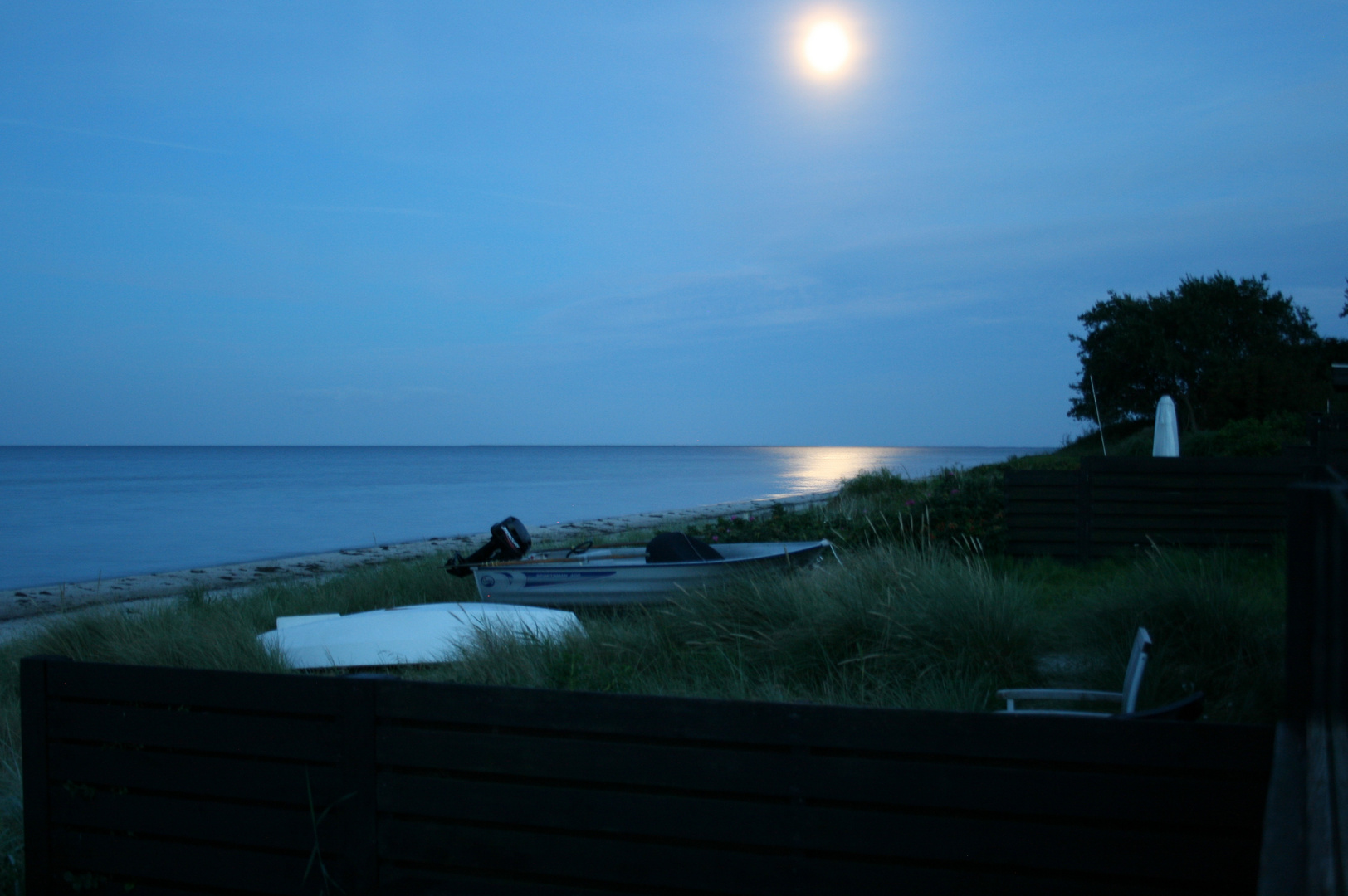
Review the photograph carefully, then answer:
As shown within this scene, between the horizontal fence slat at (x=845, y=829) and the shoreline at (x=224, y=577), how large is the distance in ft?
37.0

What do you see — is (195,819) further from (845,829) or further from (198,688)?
(845,829)

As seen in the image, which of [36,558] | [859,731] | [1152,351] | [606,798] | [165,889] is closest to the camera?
[859,731]

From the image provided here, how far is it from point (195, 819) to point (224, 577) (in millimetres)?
16374

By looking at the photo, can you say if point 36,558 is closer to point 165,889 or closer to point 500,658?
point 500,658

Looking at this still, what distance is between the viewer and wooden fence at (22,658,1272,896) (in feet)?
7.45

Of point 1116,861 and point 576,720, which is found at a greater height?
point 576,720

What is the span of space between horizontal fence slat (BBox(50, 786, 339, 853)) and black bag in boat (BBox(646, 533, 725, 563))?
589 centimetres

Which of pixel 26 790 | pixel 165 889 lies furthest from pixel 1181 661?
pixel 26 790

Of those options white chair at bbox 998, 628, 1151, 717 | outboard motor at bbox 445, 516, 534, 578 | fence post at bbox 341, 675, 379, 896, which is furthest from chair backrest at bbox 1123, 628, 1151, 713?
outboard motor at bbox 445, 516, 534, 578

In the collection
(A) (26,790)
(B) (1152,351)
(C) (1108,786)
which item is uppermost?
(B) (1152,351)

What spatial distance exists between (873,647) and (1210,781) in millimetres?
2892

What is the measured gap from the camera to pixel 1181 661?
4852 mm

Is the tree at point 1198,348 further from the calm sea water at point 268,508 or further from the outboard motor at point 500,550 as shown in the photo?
the outboard motor at point 500,550

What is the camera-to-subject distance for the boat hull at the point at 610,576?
26.6ft
